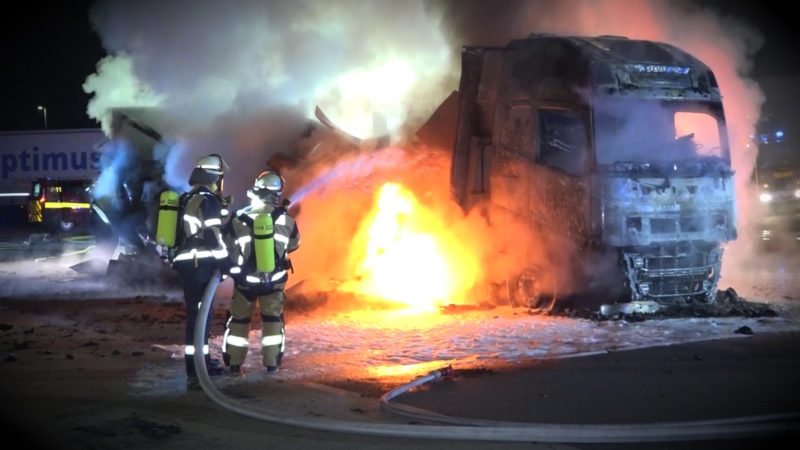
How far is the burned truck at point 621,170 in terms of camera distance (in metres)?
8.43

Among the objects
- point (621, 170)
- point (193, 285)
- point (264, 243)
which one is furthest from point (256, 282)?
point (621, 170)

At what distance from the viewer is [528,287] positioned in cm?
977

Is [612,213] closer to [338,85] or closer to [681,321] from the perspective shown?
[681,321]

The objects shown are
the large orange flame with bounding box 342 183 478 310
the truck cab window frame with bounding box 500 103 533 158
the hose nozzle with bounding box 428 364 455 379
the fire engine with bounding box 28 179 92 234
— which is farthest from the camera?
the fire engine with bounding box 28 179 92 234

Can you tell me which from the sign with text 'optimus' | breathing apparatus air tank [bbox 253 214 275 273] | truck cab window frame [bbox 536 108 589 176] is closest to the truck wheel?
truck cab window frame [bbox 536 108 589 176]

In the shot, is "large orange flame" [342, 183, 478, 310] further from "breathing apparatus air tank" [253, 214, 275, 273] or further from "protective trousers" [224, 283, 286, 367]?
"breathing apparatus air tank" [253, 214, 275, 273]

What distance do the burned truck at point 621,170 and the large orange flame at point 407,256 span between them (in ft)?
4.39

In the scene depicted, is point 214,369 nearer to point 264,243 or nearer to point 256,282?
point 256,282

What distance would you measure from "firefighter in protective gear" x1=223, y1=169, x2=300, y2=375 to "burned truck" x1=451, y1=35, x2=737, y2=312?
12.2 ft

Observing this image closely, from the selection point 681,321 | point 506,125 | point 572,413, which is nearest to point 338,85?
point 506,125

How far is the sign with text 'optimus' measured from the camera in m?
Answer: 34.8

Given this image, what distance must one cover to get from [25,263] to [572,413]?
1710 centimetres

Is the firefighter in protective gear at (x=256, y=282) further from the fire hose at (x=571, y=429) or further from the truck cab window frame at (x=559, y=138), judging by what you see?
the truck cab window frame at (x=559, y=138)

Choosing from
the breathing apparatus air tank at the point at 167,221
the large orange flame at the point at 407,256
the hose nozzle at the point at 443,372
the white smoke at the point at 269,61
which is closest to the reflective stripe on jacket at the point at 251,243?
the breathing apparatus air tank at the point at 167,221
